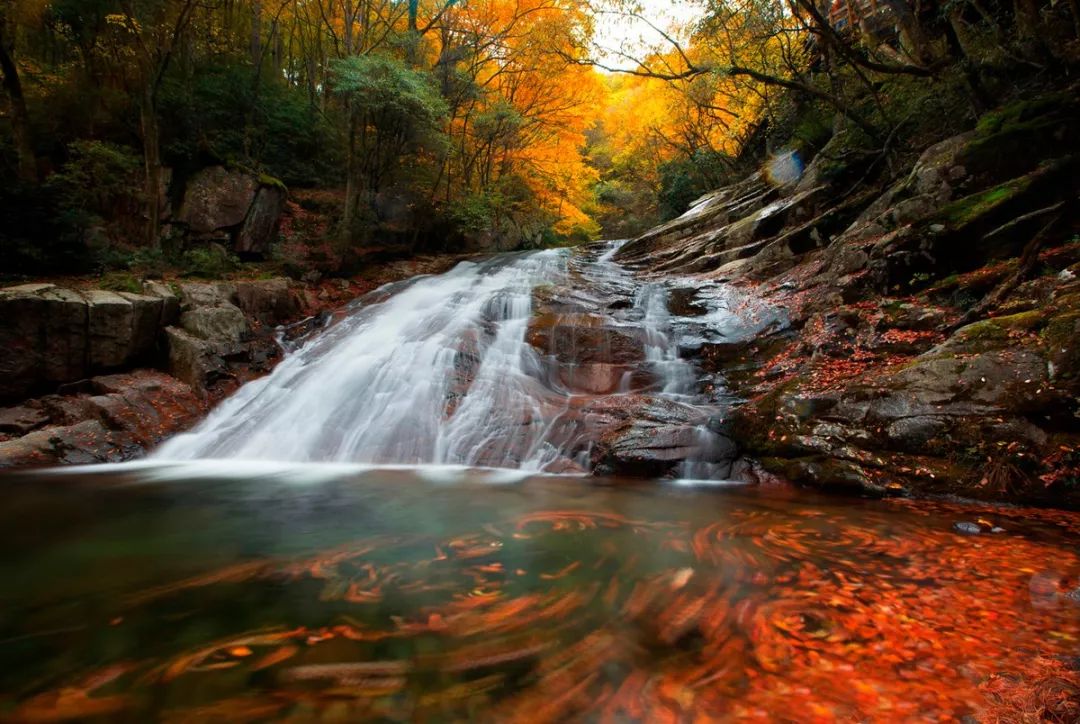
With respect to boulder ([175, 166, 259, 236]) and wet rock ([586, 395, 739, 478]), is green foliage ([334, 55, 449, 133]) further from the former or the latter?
wet rock ([586, 395, 739, 478])

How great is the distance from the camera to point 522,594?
2734 mm

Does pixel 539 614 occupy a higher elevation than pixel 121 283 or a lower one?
lower

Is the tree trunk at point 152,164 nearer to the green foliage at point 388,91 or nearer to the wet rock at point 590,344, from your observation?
the green foliage at point 388,91

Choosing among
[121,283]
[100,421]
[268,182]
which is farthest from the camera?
[268,182]

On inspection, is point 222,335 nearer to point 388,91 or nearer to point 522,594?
point 388,91

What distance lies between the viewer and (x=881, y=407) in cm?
528

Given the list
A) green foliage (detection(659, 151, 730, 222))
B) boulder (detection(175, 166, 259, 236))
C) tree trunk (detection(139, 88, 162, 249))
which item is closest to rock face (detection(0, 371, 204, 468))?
tree trunk (detection(139, 88, 162, 249))

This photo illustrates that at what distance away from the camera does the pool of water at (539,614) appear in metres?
1.81

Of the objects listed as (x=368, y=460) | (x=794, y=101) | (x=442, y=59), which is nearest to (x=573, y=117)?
(x=442, y=59)

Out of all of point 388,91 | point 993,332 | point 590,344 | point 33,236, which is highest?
point 388,91

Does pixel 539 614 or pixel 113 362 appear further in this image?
pixel 113 362

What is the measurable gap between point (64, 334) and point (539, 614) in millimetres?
8579

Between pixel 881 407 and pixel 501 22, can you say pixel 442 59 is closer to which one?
pixel 501 22

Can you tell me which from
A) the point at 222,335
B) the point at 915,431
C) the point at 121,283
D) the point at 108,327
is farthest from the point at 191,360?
the point at 915,431
